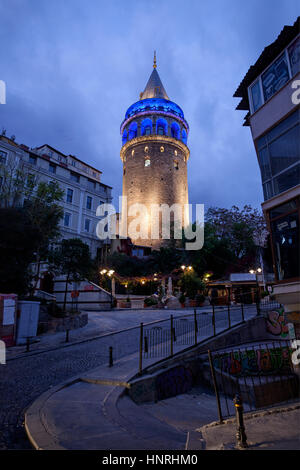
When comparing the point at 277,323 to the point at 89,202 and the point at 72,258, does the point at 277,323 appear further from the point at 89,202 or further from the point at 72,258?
the point at 89,202

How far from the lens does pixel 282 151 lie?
30.9ft

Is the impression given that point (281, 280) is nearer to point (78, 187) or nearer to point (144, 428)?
point (144, 428)

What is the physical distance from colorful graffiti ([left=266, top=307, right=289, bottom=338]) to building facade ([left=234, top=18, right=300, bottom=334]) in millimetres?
7020

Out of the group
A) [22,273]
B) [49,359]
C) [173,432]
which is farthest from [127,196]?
[173,432]

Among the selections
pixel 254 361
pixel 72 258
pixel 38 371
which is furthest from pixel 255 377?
pixel 72 258

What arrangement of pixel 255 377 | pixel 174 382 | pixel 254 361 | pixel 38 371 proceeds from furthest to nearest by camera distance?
pixel 254 361 → pixel 255 377 → pixel 174 382 → pixel 38 371

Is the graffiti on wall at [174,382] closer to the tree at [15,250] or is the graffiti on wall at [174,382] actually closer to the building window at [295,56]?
the building window at [295,56]

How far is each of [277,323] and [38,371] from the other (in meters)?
12.7

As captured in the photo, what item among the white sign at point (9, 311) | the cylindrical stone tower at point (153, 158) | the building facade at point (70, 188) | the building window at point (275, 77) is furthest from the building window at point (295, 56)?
the cylindrical stone tower at point (153, 158)

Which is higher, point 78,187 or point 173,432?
point 78,187

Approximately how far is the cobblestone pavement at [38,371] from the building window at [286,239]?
6654 millimetres

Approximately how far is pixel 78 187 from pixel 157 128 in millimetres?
22109

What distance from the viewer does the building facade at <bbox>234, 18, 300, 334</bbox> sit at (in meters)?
8.69

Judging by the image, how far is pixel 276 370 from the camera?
10898 millimetres
